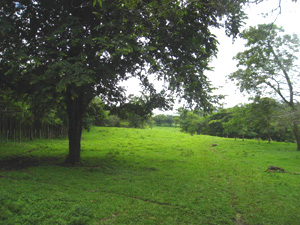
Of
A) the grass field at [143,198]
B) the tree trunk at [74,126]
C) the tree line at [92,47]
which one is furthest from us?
the tree trunk at [74,126]

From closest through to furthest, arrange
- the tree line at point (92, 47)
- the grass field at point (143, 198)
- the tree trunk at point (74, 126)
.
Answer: the grass field at point (143, 198) < the tree line at point (92, 47) < the tree trunk at point (74, 126)

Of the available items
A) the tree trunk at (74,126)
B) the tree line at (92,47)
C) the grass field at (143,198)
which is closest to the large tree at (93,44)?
the tree line at (92,47)

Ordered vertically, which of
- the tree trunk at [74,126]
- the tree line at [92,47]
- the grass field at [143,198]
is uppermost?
the tree line at [92,47]

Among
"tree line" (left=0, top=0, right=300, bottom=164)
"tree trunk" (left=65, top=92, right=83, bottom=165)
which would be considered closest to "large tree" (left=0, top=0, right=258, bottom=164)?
"tree line" (left=0, top=0, right=300, bottom=164)

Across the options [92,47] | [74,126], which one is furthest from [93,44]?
[74,126]

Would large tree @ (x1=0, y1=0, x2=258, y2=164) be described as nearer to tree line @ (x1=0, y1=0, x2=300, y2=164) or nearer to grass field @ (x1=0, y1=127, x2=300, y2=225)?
tree line @ (x1=0, y1=0, x2=300, y2=164)

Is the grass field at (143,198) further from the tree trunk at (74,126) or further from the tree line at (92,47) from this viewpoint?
the tree line at (92,47)

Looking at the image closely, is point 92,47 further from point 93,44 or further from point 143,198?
point 143,198

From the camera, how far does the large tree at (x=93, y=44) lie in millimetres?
7683

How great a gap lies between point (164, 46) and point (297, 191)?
833 centimetres

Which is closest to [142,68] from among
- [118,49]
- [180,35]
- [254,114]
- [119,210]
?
[180,35]

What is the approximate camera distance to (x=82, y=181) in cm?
849

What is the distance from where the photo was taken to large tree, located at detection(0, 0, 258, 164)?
768 cm

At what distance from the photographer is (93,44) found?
782 centimetres
